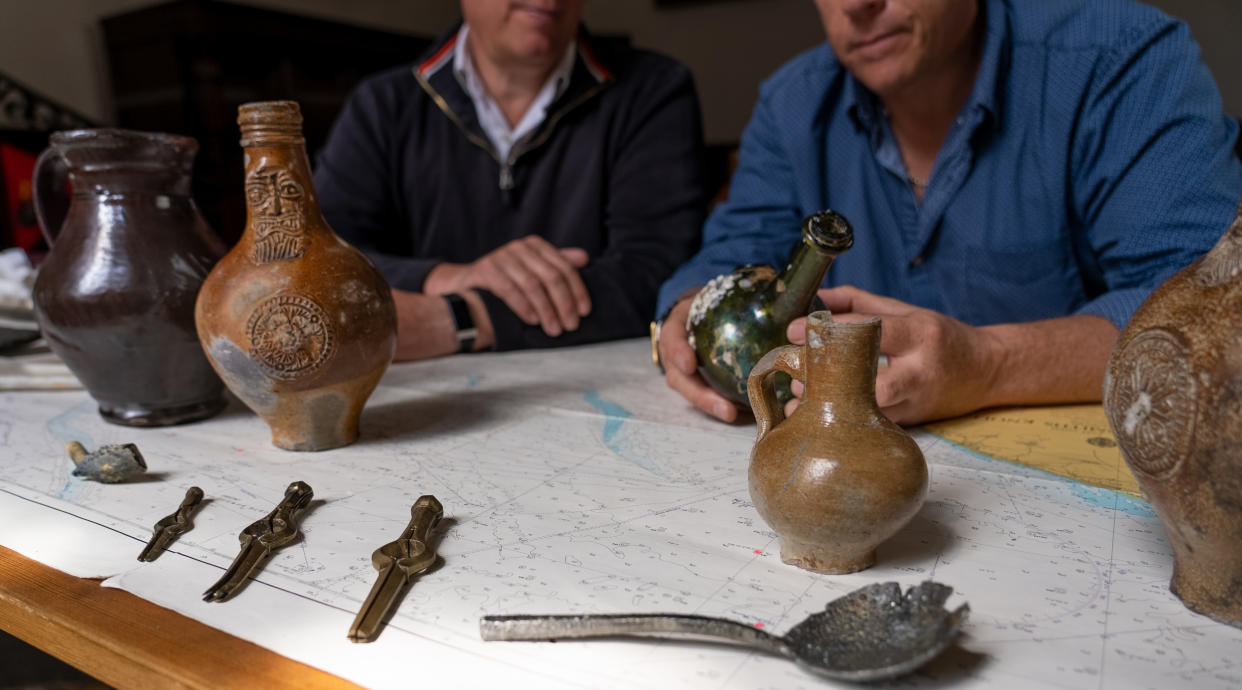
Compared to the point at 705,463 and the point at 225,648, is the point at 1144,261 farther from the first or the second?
the point at 225,648

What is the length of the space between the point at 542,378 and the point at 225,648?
0.89 metres

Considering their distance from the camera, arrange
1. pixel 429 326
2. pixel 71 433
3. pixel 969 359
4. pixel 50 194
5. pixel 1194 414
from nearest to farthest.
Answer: pixel 1194 414
pixel 969 359
pixel 71 433
pixel 50 194
pixel 429 326

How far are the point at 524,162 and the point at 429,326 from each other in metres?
0.64

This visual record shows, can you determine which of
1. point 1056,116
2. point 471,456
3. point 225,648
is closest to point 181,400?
point 471,456

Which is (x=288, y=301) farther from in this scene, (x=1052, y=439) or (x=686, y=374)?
(x=1052, y=439)

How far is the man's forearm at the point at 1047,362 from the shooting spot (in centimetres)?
116

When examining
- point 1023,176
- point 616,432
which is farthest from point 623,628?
point 1023,176

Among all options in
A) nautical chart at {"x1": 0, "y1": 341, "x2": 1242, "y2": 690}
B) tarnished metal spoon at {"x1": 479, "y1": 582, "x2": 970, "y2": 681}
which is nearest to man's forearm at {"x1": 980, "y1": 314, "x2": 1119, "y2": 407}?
nautical chart at {"x1": 0, "y1": 341, "x2": 1242, "y2": 690}

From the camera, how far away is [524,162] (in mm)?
2121

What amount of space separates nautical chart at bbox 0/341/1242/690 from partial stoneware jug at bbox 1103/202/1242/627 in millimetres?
50

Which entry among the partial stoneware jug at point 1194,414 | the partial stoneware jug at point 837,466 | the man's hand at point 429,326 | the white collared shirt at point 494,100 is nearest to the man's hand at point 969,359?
the partial stoneware jug at point 837,466

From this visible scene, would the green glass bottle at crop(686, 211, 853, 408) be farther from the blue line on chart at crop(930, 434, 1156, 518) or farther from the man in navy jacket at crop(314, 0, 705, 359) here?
the man in navy jacket at crop(314, 0, 705, 359)

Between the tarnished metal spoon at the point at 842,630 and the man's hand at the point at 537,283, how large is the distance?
1125 mm

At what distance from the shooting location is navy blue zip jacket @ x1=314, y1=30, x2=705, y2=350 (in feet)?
6.72
